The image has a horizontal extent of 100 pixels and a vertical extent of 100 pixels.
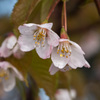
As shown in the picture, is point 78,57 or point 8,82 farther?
point 8,82

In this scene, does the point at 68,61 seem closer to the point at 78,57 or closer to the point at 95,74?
the point at 78,57

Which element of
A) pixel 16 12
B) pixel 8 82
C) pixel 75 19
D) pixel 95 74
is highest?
pixel 16 12

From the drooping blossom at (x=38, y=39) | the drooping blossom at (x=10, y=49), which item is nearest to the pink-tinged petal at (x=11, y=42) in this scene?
the drooping blossom at (x=10, y=49)

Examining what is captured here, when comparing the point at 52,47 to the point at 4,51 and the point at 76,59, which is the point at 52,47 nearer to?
the point at 76,59

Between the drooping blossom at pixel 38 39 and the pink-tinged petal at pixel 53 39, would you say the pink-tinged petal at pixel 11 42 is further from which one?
the pink-tinged petal at pixel 53 39

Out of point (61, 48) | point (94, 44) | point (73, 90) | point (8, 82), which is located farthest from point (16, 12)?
point (94, 44)

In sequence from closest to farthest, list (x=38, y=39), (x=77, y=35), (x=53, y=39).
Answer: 1. (x=53, y=39)
2. (x=38, y=39)
3. (x=77, y=35)

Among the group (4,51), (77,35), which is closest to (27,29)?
(4,51)
